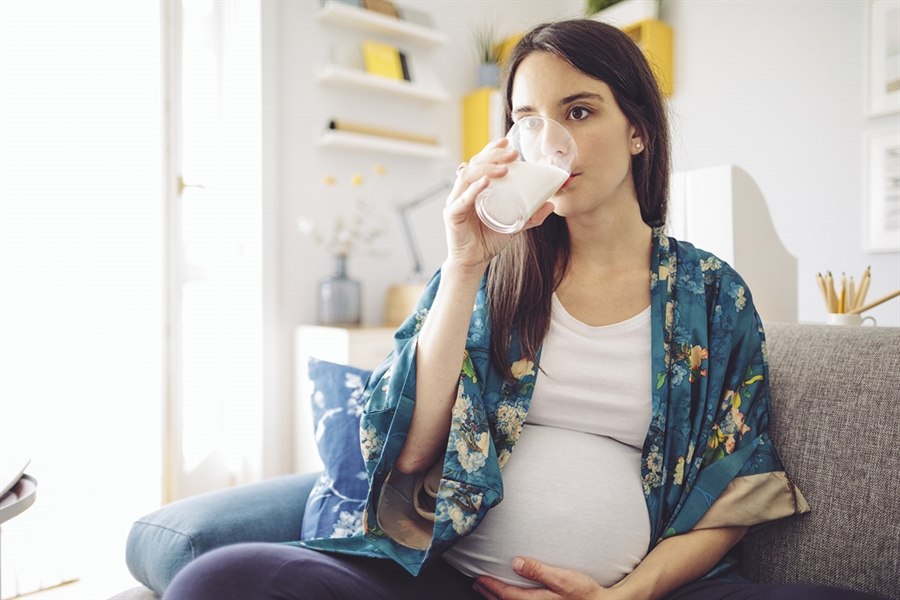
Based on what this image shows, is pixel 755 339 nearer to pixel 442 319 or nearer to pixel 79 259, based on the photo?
pixel 442 319

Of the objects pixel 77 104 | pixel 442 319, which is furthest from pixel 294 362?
pixel 442 319

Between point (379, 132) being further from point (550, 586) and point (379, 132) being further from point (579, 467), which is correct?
point (550, 586)

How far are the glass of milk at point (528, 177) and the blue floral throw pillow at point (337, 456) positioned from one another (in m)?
0.56

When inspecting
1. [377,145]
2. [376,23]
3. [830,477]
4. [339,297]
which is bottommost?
[830,477]

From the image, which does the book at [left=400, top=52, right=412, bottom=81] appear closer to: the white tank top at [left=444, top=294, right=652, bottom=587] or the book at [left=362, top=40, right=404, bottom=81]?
the book at [left=362, top=40, right=404, bottom=81]

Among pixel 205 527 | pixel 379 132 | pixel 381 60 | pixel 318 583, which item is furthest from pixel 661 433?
pixel 381 60

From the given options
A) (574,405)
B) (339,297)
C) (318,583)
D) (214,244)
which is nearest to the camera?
(318,583)

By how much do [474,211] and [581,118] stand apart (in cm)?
26

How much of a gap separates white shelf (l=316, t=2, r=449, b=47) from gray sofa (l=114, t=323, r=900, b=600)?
2251 millimetres

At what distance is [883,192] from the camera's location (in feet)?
7.28

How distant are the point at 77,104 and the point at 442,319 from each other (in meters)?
1.11

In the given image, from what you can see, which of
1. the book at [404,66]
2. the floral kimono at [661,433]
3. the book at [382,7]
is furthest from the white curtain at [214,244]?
the floral kimono at [661,433]

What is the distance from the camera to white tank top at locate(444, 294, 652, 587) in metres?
0.88

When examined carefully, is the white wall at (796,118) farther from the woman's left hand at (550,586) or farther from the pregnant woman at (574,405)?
the woman's left hand at (550,586)
